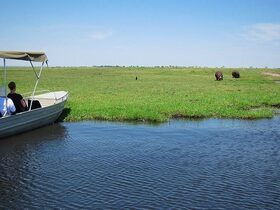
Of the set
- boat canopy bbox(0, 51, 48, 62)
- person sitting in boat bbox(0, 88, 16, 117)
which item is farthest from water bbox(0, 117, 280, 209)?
boat canopy bbox(0, 51, 48, 62)

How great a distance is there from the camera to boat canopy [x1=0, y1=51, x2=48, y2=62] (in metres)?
18.1

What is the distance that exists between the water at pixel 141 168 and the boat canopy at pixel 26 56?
3964mm

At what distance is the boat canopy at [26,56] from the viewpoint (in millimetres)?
18062

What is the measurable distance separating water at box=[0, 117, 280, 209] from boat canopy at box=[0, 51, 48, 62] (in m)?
3.96

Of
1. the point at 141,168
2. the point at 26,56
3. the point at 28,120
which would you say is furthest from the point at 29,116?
the point at 141,168

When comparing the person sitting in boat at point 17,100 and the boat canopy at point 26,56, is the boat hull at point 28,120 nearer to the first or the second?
the person sitting in boat at point 17,100

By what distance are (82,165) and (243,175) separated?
5.74 m

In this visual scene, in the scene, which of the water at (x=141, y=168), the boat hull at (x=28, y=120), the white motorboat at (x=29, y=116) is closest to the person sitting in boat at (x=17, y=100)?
the white motorboat at (x=29, y=116)

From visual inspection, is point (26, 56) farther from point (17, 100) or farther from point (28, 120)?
point (28, 120)

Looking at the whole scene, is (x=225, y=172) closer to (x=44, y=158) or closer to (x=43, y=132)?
(x=44, y=158)

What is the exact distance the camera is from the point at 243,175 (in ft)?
41.2

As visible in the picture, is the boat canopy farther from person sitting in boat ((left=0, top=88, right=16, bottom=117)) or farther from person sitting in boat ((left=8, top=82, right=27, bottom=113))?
person sitting in boat ((left=0, top=88, right=16, bottom=117))

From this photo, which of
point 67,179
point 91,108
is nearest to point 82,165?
point 67,179

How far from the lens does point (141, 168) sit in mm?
13250
